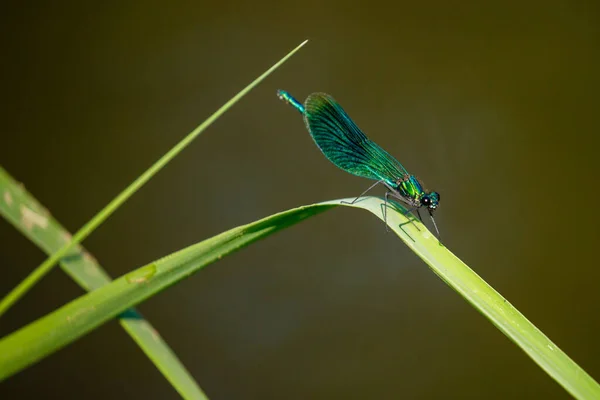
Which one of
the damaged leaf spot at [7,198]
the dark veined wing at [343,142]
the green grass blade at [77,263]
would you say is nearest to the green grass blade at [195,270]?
the green grass blade at [77,263]

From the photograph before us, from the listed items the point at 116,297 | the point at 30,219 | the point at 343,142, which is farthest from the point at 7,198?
the point at 343,142

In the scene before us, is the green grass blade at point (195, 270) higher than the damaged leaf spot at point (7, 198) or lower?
lower

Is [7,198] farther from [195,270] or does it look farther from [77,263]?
[195,270]

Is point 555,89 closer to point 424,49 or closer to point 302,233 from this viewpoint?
point 424,49

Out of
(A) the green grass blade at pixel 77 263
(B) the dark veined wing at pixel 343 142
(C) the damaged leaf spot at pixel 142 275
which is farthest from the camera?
(B) the dark veined wing at pixel 343 142

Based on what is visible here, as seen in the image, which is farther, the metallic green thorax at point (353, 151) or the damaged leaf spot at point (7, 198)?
the metallic green thorax at point (353, 151)

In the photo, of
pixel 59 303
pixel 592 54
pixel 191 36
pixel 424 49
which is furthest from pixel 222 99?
pixel 592 54

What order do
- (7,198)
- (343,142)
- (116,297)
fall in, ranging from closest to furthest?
(116,297) < (7,198) < (343,142)

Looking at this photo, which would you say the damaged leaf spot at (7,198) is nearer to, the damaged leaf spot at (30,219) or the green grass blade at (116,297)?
the damaged leaf spot at (30,219)
